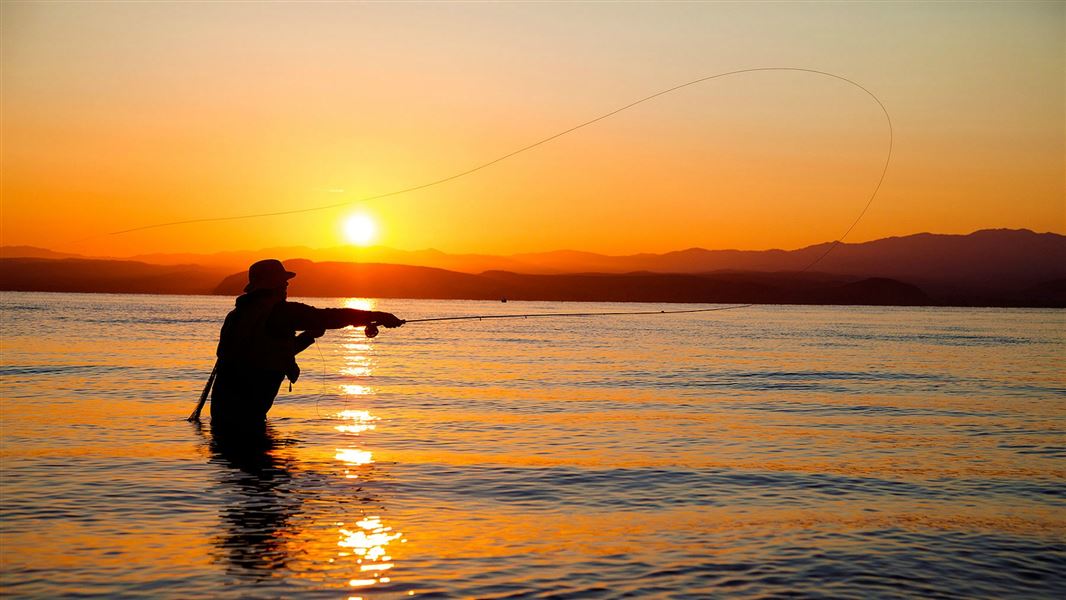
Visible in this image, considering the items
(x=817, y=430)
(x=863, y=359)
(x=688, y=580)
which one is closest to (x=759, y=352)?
(x=863, y=359)

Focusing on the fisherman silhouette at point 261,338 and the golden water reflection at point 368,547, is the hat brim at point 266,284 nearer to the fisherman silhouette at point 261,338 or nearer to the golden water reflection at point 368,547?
the fisherman silhouette at point 261,338

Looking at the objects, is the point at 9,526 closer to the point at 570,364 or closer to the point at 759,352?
the point at 570,364

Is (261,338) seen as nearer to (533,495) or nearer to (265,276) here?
(265,276)

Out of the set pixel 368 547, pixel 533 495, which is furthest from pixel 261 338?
pixel 368 547

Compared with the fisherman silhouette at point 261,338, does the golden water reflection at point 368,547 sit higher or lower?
lower

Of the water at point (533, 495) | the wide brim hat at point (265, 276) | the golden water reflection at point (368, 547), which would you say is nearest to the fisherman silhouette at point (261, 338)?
the wide brim hat at point (265, 276)

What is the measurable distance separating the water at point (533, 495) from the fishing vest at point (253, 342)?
1273 millimetres

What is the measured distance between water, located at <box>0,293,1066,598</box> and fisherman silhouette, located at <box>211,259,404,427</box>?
74 centimetres

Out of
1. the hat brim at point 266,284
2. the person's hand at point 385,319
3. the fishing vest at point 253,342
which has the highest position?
the hat brim at point 266,284

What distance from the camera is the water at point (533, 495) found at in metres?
8.29

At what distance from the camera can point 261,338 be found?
46.7ft

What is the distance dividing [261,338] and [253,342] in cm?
12

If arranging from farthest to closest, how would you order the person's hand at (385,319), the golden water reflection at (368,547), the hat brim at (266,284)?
the hat brim at (266,284)
the person's hand at (385,319)
the golden water reflection at (368,547)

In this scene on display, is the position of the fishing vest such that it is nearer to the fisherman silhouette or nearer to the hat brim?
the fisherman silhouette
